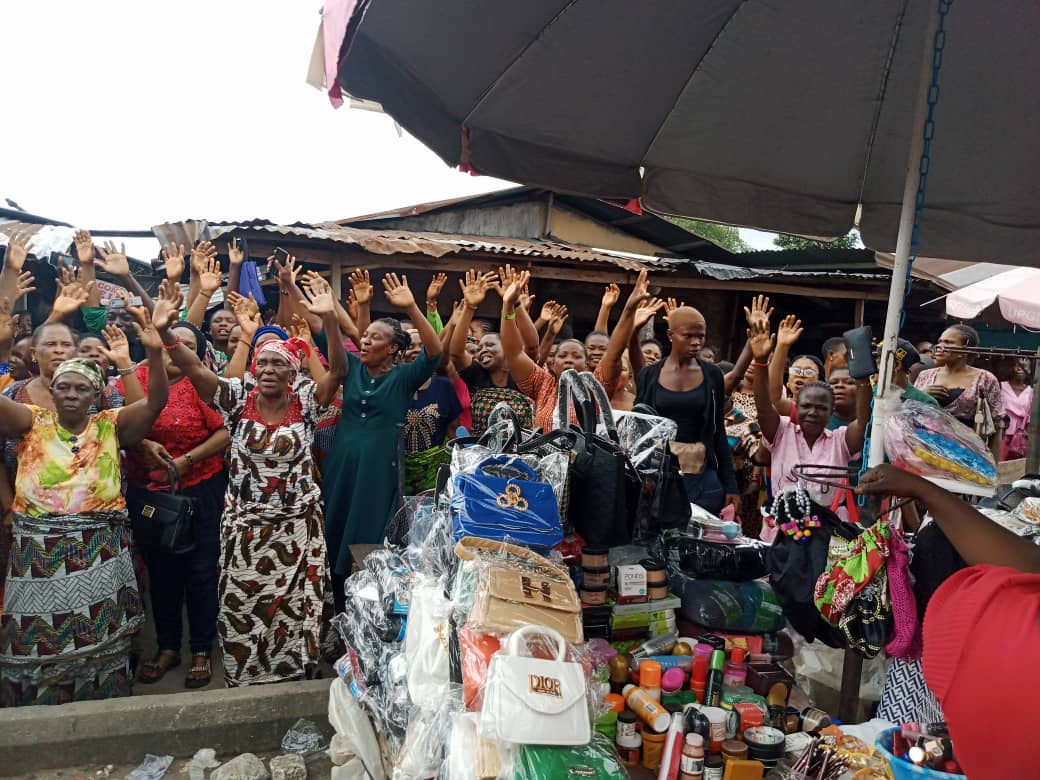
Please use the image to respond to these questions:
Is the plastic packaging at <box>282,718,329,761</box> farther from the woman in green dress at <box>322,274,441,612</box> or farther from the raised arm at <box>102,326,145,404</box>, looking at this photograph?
the raised arm at <box>102,326,145,404</box>

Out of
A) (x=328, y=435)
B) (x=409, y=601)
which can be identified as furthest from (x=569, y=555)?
(x=328, y=435)

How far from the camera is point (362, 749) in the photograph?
2.70 m

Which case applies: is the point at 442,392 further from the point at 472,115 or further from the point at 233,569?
the point at 472,115

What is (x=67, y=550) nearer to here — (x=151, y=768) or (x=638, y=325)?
(x=151, y=768)

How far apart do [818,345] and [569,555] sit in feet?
40.9

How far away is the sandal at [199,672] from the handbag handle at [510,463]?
279 centimetres

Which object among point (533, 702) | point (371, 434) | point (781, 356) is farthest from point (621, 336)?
point (533, 702)

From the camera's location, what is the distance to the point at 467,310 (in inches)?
173

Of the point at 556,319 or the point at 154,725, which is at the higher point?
the point at 556,319

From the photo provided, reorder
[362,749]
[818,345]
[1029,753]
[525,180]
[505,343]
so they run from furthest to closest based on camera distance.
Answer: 1. [818,345]
2. [505,343]
3. [525,180]
4. [362,749]
5. [1029,753]

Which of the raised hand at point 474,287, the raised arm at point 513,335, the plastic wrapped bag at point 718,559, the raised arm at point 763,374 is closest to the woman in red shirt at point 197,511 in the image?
the raised hand at point 474,287

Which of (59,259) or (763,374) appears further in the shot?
(59,259)

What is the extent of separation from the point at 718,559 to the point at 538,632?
3.32 ft

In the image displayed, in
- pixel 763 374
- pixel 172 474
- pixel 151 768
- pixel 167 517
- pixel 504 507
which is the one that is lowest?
pixel 151 768
